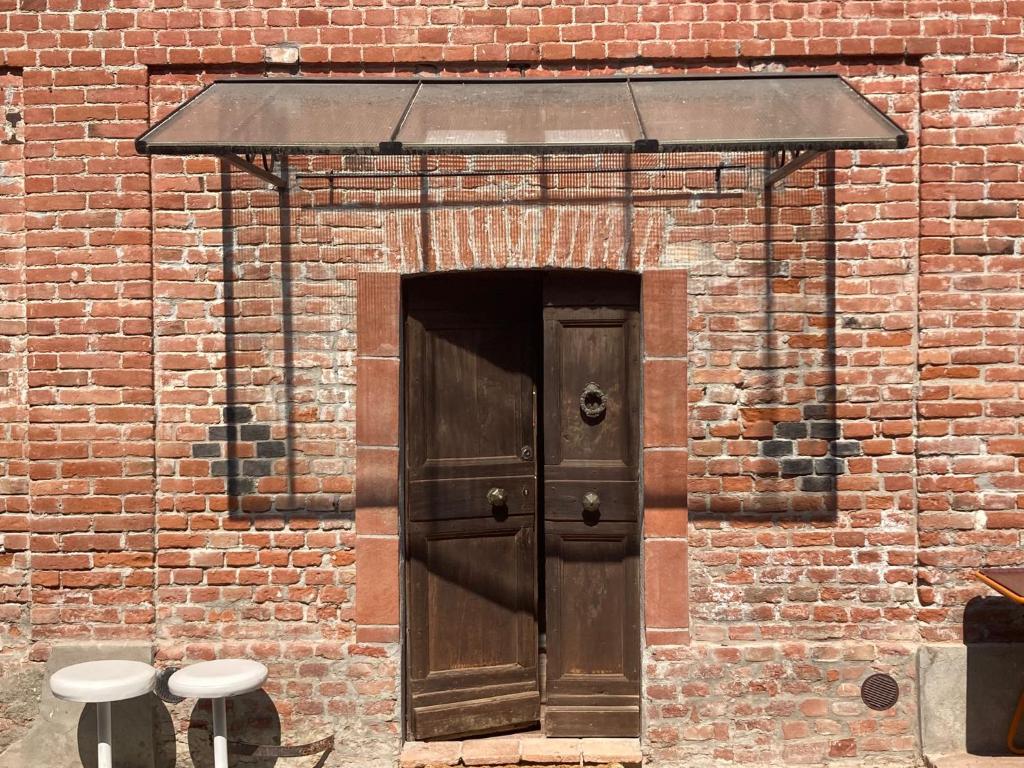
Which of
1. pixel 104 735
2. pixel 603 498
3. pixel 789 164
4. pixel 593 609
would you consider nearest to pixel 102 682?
pixel 104 735

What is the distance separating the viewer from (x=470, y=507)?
4824 mm

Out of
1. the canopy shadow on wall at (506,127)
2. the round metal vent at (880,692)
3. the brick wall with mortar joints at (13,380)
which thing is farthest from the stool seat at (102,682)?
the round metal vent at (880,692)

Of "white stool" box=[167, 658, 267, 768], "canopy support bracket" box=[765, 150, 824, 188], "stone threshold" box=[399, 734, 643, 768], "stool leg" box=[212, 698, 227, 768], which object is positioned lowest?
"stone threshold" box=[399, 734, 643, 768]

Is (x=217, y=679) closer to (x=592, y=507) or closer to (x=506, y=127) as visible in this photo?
(x=592, y=507)

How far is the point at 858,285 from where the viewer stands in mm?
4523

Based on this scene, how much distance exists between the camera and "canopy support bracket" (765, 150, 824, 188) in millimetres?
4102

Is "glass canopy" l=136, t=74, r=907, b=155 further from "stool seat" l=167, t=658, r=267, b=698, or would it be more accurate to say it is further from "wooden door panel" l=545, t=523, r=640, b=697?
"stool seat" l=167, t=658, r=267, b=698

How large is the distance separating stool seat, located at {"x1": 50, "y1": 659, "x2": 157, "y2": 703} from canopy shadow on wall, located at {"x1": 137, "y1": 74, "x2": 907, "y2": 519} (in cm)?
88

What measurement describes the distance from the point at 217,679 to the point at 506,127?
271 cm

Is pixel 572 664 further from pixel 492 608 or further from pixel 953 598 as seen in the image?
pixel 953 598

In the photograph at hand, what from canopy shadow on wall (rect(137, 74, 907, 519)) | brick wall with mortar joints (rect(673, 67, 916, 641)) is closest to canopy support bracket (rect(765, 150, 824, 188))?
canopy shadow on wall (rect(137, 74, 907, 519))

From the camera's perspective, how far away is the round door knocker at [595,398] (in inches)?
185

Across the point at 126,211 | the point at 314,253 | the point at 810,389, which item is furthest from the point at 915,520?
the point at 126,211

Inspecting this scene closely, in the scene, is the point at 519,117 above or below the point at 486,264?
above
